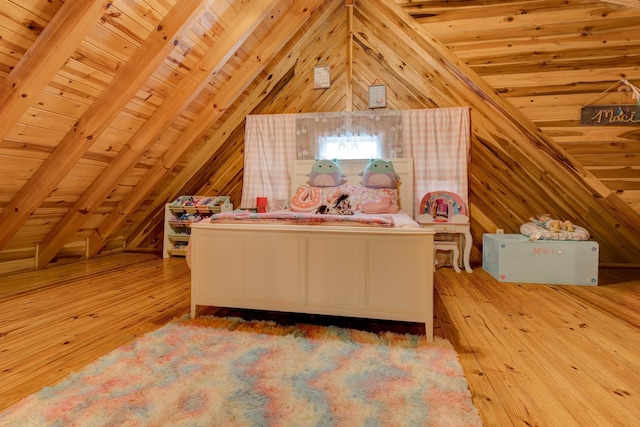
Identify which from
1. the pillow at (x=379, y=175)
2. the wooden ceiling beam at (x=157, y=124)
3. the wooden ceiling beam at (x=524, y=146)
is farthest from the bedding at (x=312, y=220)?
the wooden ceiling beam at (x=524, y=146)

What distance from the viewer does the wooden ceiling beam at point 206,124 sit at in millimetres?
2899

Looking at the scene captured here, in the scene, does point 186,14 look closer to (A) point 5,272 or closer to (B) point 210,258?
(B) point 210,258

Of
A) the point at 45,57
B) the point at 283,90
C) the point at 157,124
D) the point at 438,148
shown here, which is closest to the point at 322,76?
the point at 283,90

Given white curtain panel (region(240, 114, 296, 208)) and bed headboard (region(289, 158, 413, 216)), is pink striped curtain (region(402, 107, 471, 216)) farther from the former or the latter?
white curtain panel (region(240, 114, 296, 208))

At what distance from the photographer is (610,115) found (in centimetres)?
252

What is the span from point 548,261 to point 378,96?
245 cm

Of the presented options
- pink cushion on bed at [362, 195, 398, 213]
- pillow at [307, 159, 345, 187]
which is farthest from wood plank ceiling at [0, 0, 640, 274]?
pink cushion on bed at [362, 195, 398, 213]

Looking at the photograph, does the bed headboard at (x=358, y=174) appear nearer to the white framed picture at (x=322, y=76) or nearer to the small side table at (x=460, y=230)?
the small side table at (x=460, y=230)

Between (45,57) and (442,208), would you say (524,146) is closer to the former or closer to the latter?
(442,208)

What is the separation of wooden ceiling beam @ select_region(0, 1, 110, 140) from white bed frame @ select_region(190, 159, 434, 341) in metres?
1.24

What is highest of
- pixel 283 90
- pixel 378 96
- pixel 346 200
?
pixel 283 90

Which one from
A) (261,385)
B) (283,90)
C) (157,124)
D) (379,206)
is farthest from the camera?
(283,90)

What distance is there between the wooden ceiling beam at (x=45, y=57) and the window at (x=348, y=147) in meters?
2.50

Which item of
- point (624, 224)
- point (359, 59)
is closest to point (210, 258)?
point (359, 59)
